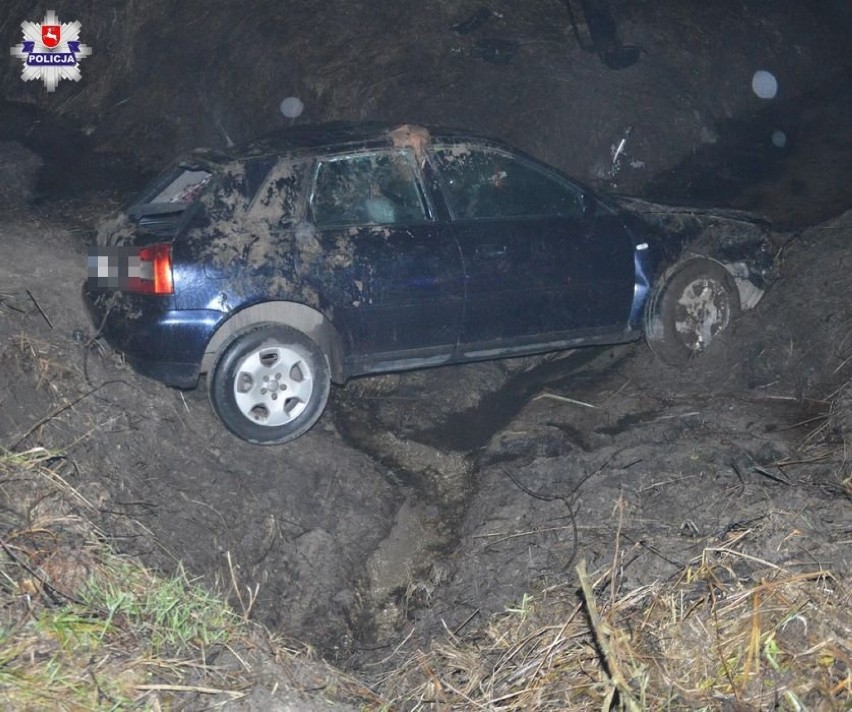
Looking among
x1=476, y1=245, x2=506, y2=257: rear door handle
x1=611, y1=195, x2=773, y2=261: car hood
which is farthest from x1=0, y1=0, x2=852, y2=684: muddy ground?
x1=476, y1=245, x2=506, y2=257: rear door handle

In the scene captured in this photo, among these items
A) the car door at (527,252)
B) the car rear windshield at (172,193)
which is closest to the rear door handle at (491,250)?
the car door at (527,252)

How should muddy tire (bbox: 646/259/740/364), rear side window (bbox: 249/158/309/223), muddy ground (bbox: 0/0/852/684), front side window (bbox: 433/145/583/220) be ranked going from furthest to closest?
muddy tire (bbox: 646/259/740/364) → front side window (bbox: 433/145/583/220) → rear side window (bbox: 249/158/309/223) → muddy ground (bbox: 0/0/852/684)

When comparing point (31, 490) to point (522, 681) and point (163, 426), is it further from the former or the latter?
point (522, 681)

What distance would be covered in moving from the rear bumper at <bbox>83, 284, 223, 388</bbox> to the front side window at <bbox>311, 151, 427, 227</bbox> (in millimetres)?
995

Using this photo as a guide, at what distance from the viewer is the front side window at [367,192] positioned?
5754mm

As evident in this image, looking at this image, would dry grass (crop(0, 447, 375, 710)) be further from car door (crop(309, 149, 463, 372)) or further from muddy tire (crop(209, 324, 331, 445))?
car door (crop(309, 149, 463, 372))

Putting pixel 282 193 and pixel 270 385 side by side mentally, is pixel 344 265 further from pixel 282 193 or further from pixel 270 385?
pixel 270 385

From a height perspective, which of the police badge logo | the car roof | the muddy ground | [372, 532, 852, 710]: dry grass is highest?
the police badge logo

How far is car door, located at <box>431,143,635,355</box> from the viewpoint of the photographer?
6078mm

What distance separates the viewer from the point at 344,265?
5734mm

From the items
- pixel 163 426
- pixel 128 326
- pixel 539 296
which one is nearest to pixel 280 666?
Answer: pixel 163 426

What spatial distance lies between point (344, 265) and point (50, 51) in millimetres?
7481

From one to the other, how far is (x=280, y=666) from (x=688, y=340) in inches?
169

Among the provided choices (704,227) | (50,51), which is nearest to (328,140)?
(704,227)
